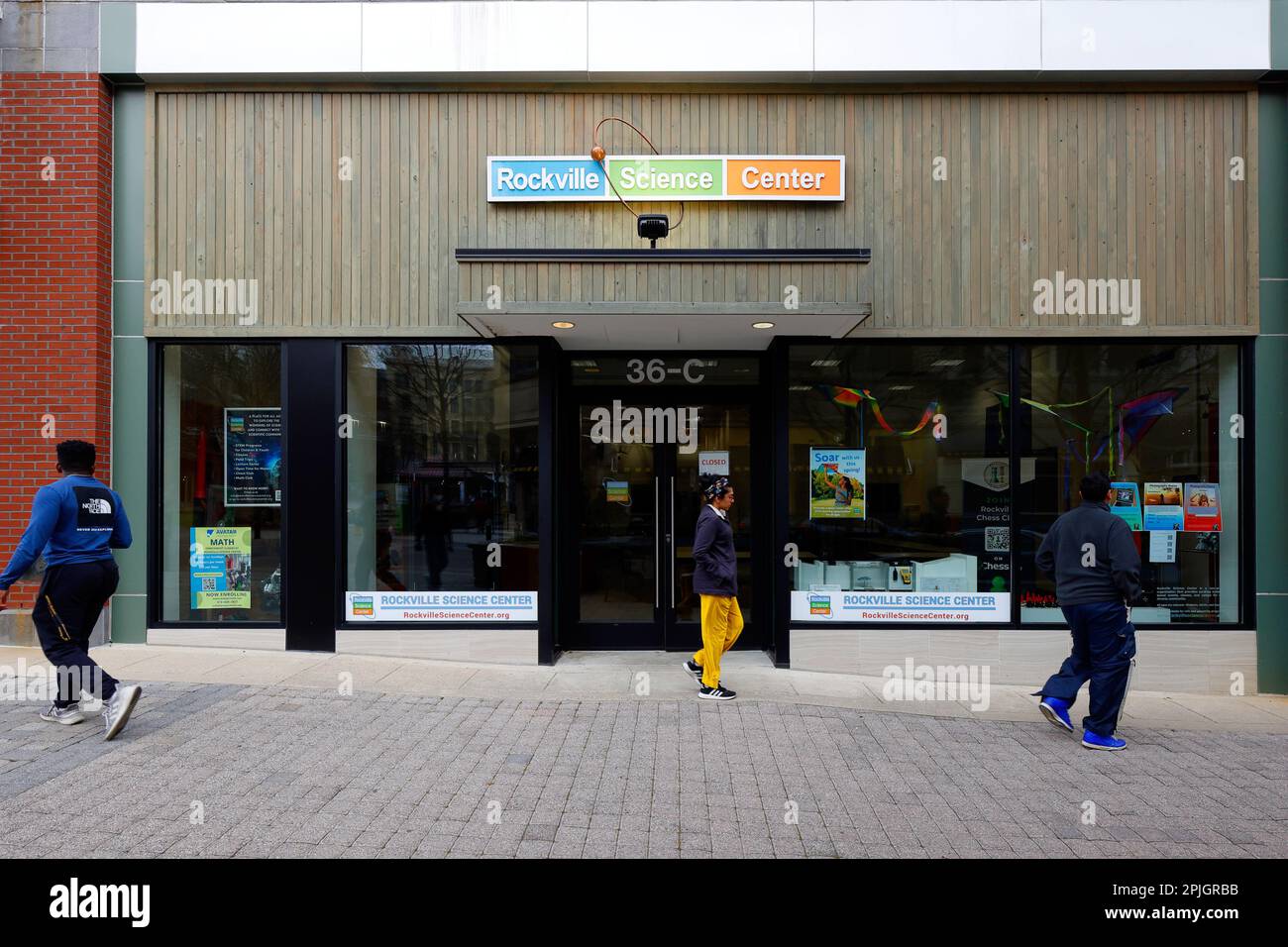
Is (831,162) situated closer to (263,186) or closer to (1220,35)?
(1220,35)

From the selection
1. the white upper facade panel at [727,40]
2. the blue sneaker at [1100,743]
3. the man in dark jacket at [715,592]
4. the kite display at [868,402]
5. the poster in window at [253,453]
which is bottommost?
the blue sneaker at [1100,743]

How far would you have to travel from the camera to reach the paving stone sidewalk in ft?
13.4

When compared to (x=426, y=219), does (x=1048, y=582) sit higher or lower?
lower

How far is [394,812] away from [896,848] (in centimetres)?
268

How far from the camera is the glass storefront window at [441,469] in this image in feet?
27.5

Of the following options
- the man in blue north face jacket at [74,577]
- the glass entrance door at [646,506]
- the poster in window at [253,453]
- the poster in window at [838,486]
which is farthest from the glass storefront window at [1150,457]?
the man in blue north face jacket at [74,577]

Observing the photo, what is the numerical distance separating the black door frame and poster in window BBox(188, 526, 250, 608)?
332cm

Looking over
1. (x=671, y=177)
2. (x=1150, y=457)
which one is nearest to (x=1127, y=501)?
(x=1150, y=457)

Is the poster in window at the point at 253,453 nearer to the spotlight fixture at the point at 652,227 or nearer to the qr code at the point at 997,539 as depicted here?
the spotlight fixture at the point at 652,227

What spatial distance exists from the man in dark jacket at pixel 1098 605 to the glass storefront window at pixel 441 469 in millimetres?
4923

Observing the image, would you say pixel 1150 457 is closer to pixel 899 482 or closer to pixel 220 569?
pixel 899 482

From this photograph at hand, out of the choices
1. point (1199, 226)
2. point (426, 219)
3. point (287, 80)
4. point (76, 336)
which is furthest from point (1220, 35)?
point (76, 336)

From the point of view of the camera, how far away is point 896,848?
406 centimetres

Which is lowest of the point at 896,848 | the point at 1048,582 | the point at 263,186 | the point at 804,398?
the point at 896,848
